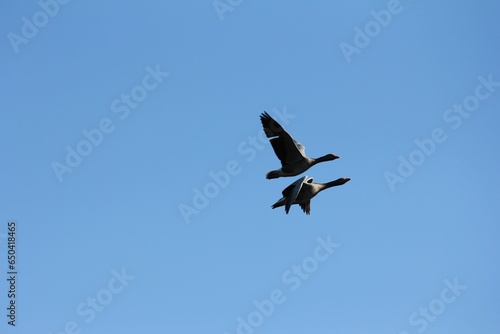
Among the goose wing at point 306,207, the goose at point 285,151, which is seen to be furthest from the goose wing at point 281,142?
the goose wing at point 306,207

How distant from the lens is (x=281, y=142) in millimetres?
34750

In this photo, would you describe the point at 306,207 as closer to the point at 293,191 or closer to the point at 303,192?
the point at 303,192

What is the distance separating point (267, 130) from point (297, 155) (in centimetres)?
113

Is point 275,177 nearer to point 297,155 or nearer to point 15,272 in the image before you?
point 297,155

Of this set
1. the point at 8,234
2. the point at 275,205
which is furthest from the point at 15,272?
the point at 275,205

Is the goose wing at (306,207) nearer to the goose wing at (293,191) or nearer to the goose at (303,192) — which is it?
the goose at (303,192)

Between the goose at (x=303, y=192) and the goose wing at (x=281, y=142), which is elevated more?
the goose wing at (x=281, y=142)

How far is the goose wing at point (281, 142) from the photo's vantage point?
34.6m

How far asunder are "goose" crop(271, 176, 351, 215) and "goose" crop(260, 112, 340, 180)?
1.46 ft

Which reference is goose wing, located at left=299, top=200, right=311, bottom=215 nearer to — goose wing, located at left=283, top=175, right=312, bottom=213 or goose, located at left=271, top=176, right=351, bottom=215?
goose, located at left=271, top=176, right=351, bottom=215

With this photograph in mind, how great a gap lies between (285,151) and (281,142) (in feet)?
0.97

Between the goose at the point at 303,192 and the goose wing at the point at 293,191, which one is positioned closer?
the goose wing at the point at 293,191

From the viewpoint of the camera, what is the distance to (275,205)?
1395 inches

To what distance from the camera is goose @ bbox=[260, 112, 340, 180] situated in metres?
34.6
